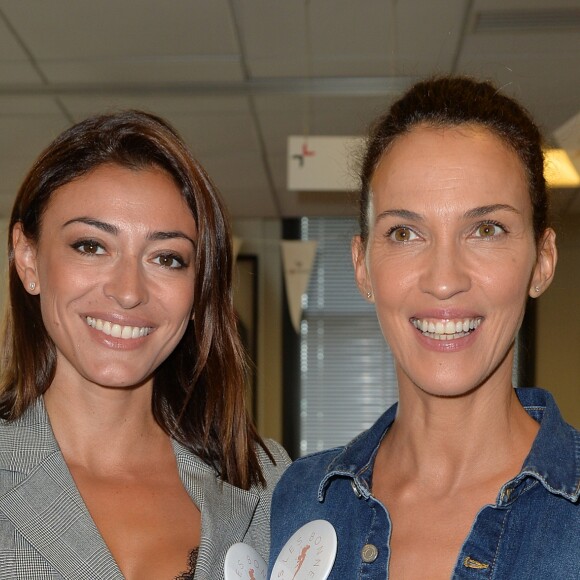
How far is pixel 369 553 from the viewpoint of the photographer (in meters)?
1.62

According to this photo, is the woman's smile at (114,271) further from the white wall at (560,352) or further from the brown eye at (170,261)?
the white wall at (560,352)

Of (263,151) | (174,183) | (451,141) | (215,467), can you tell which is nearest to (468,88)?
(451,141)

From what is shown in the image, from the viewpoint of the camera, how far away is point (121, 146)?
6.49 feet

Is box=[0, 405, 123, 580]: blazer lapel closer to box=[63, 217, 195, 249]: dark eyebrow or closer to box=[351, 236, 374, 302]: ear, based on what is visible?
box=[63, 217, 195, 249]: dark eyebrow

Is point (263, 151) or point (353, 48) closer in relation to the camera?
point (353, 48)

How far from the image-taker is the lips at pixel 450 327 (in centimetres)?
159

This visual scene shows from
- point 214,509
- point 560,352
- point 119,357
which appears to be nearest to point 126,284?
point 119,357

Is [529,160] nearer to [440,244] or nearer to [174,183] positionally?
[440,244]

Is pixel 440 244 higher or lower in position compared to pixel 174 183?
lower

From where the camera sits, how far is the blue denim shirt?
145cm

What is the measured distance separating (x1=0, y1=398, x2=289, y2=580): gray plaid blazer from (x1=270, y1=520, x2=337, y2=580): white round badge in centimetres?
17

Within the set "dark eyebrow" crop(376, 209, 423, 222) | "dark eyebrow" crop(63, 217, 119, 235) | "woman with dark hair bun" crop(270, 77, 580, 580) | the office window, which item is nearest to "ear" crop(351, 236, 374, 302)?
"woman with dark hair bun" crop(270, 77, 580, 580)

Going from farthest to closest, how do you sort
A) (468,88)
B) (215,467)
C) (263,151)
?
1. (263,151)
2. (215,467)
3. (468,88)

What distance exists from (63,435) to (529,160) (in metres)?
1.06
